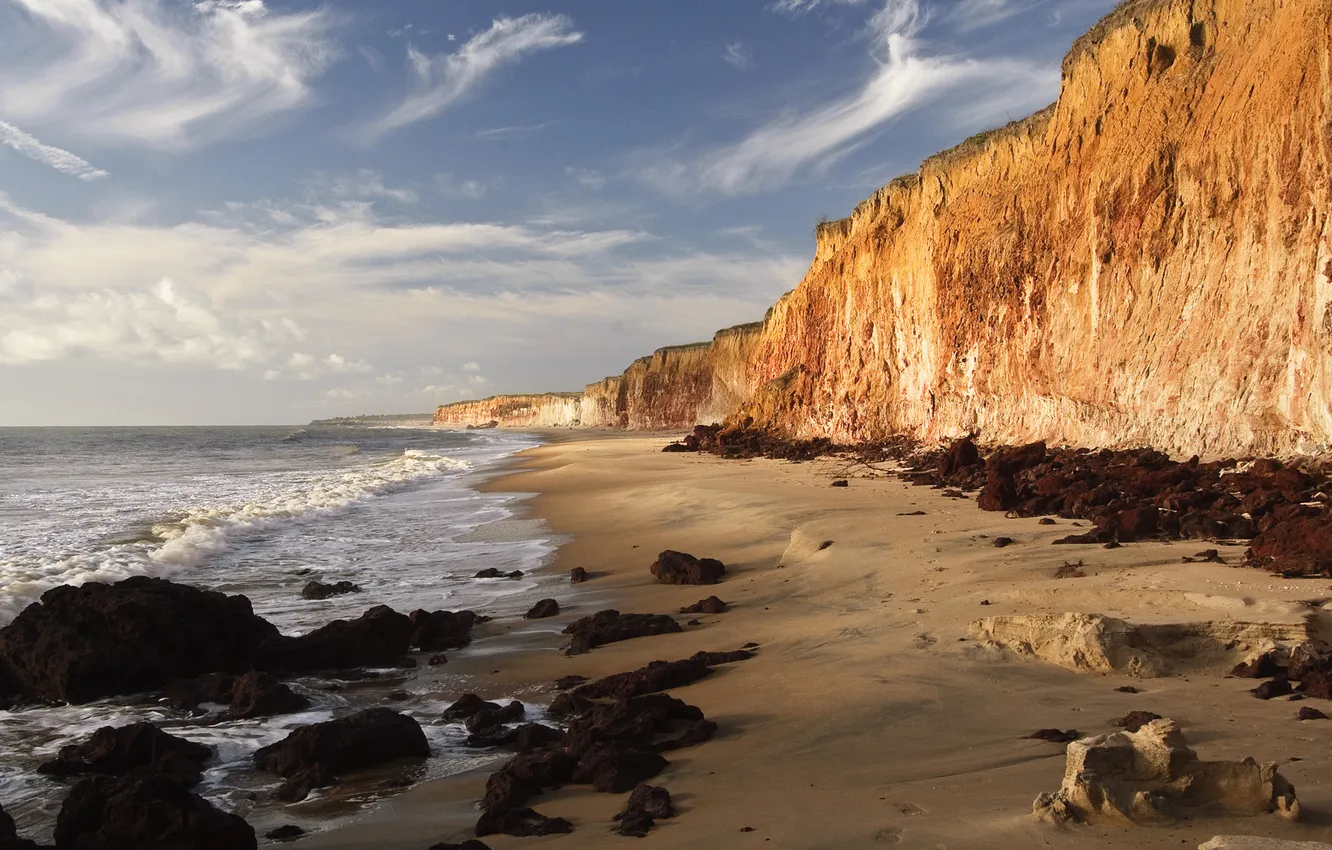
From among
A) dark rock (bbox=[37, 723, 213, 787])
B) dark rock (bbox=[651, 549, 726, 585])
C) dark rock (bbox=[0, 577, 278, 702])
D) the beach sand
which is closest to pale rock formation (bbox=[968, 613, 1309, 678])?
the beach sand

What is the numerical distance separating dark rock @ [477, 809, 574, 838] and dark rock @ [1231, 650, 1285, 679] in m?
4.39

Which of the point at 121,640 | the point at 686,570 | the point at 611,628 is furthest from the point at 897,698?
the point at 121,640

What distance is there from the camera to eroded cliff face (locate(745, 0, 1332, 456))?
13578 mm

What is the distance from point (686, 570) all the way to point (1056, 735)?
6.56 metres

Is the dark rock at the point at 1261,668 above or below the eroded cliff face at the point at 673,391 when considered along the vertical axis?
below

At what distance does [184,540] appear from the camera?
48.6 feet

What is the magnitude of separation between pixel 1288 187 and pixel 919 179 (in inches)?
689

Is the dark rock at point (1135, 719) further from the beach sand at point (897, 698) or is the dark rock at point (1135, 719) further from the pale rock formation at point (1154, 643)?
the pale rock formation at point (1154, 643)

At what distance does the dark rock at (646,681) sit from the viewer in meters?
6.61

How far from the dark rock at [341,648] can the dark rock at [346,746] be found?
2.21m

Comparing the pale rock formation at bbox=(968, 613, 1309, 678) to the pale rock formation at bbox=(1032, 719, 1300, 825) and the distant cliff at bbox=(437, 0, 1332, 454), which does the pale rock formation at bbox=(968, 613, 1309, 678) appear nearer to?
the pale rock formation at bbox=(1032, 719, 1300, 825)

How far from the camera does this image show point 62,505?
71.6 feet

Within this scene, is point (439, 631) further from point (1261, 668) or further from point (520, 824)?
point (1261, 668)

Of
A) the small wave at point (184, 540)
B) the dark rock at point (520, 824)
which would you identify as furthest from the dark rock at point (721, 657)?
the small wave at point (184, 540)
